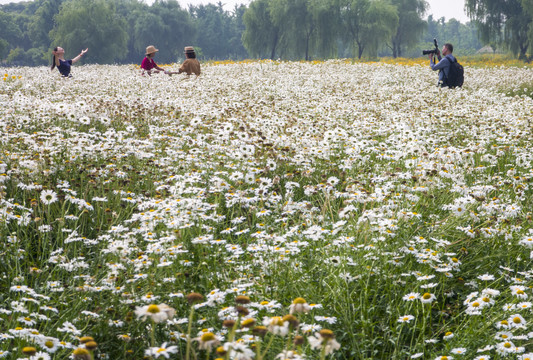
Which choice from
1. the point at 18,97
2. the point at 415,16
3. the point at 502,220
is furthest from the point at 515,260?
the point at 415,16

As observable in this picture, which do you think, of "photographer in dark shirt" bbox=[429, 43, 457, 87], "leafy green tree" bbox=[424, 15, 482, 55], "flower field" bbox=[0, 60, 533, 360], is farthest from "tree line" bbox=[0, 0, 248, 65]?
"leafy green tree" bbox=[424, 15, 482, 55]

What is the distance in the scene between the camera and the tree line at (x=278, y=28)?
32.0 m

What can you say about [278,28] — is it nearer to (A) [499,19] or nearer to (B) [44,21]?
(A) [499,19]

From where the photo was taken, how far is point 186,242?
3.43 m

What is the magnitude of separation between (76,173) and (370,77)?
1348 centimetres

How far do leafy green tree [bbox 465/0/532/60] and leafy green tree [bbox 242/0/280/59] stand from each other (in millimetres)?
18010

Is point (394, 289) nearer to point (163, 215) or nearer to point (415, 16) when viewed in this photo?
point (163, 215)

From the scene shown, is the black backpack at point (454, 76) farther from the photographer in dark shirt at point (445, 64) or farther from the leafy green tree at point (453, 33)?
the leafy green tree at point (453, 33)

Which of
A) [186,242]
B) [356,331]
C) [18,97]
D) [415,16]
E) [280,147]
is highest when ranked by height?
[415,16]

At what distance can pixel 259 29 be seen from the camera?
4453 centimetres

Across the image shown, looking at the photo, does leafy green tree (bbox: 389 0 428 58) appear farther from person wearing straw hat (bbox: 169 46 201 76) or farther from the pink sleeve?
the pink sleeve

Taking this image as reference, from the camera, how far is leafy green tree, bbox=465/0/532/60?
103 feet

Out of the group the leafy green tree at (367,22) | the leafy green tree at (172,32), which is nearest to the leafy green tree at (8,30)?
the leafy green tree at (172,32)

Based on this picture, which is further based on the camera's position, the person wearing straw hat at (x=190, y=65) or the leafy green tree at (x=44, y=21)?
the leafy green tree at (x=44, y=21)
